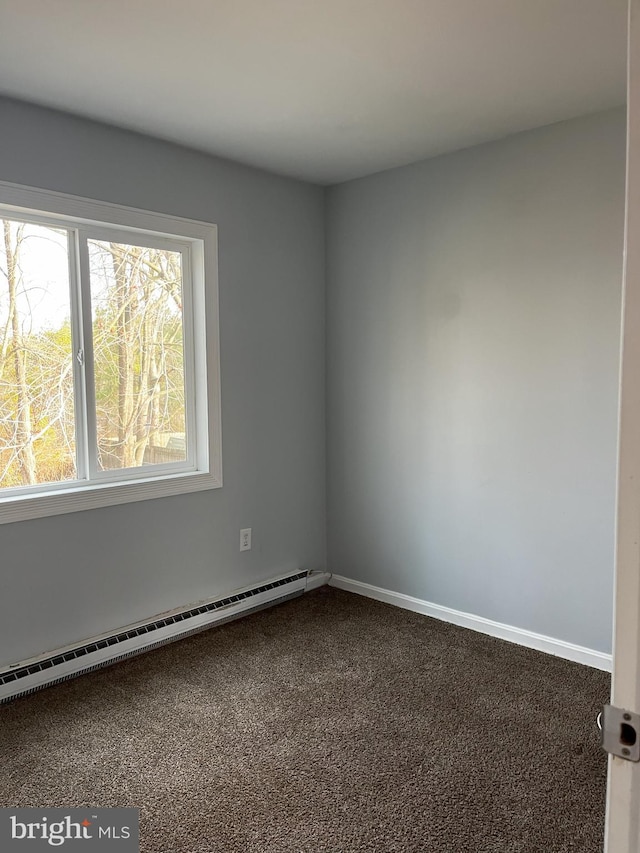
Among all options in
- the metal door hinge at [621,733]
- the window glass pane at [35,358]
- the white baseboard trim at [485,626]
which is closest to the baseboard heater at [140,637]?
the white baseboard trim at [485,626]

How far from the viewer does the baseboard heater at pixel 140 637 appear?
2508mm

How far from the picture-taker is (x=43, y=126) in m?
2.52

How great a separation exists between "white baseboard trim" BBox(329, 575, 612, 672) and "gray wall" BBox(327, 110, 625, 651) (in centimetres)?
4

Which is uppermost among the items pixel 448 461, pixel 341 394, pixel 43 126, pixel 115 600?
pixel 43 126

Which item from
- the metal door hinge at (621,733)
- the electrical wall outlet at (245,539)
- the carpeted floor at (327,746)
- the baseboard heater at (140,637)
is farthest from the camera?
the electrical wall outlet at (245,539)

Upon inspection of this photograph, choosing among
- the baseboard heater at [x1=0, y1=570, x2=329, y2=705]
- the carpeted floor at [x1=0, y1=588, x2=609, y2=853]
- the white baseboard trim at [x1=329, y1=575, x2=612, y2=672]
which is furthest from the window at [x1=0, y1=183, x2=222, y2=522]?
the white baseboard trim at [x1=329, y1=575, x2=612, y2=672]

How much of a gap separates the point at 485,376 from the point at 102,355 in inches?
71.1

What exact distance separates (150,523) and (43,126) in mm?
1762

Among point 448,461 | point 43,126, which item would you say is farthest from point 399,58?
point 448,461

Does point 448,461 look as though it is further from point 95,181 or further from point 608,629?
point 95,181

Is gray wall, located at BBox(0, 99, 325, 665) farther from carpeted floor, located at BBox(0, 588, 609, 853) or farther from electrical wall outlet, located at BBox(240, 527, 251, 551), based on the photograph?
carpeted floor, located at BBox(0, 588, 609, 853)

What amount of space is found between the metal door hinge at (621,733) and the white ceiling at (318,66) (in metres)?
1.89

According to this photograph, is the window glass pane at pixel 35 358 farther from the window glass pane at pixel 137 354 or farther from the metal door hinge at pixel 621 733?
the metal door hinge at pixel 621 733

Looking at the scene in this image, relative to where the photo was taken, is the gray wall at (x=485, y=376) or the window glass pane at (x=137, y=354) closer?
the gray wall at (x=485, y=376)
